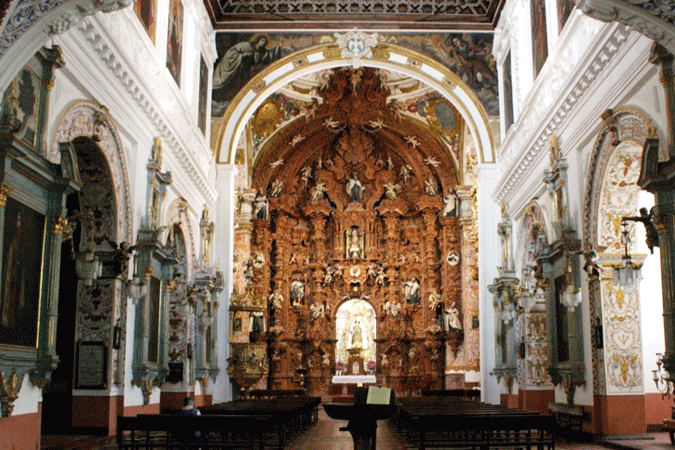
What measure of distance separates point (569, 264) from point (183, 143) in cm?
888

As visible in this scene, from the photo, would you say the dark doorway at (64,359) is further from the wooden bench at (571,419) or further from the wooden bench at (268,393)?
the wooden bench at (268,393)

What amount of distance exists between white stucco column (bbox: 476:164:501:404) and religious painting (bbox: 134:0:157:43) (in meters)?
11.2

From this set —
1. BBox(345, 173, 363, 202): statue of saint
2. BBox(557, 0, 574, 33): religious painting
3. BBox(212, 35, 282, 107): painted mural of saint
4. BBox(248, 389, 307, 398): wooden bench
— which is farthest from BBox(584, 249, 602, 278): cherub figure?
BBox(345, 173, 363, 202): statue of saint

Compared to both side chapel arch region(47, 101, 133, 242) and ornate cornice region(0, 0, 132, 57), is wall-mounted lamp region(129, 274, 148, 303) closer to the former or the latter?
side chapel arch region(47, 101, 133, 242)

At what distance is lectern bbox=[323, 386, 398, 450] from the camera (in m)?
9.94

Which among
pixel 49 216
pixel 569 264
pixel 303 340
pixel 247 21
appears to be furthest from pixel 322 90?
pixel 49 216

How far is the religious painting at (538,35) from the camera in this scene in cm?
1756

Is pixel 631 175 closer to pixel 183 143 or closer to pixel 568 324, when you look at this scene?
pixel 568 324

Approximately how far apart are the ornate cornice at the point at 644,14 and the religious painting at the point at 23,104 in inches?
259

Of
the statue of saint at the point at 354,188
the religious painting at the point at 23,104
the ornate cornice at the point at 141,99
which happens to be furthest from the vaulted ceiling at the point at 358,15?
the religious painting at the point at 23,104

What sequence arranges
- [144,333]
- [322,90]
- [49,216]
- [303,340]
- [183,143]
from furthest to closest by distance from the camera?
[303,340] → [322,90] → [183,143] → [144,333] → [49,216]

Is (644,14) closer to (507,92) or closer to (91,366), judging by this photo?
(91,366)

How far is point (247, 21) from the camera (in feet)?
75.6

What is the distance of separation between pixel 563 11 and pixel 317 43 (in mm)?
8964
